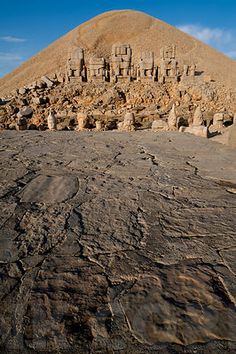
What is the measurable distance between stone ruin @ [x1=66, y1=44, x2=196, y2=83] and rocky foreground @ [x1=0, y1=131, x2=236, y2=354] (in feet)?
58.9

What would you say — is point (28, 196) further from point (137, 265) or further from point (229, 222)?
point (229, 222)

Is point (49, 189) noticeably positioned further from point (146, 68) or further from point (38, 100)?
point (146, 68)

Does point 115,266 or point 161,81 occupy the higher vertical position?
point 161,81

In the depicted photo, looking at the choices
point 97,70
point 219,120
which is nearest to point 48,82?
point 97,70

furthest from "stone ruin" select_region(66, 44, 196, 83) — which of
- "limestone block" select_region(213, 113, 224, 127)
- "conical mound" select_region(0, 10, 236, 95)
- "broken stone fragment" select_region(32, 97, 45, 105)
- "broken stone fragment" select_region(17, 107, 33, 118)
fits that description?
"conical mound" select_region(0, 10, 236, 95)

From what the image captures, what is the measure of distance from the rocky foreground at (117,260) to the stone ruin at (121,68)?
17965 millimetres

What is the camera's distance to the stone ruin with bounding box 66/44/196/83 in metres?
19.1

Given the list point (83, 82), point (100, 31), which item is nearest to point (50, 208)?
point (83, 82)

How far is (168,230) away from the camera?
5.19 ft

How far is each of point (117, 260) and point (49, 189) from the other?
3.29ft

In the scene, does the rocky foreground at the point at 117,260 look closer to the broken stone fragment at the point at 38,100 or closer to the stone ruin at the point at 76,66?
the broken stone fragment at the point at 38,100

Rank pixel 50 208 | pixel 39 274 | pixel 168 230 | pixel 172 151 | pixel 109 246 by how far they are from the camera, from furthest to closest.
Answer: pixel 172 151 → pixel 50 208 → pixel 168 230 → pixel 109 246 → pixel 39 274

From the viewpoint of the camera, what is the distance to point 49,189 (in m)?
2.13

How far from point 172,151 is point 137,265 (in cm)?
240
